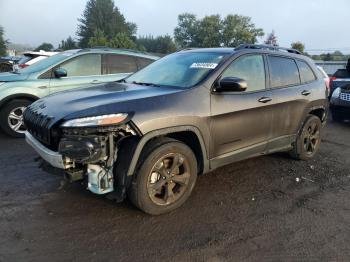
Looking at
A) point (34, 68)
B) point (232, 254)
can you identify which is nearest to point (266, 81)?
point (232, 254)

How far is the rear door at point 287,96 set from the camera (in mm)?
4805

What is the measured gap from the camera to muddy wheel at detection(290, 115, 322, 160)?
17.8ft

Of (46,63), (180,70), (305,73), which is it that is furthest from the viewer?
(46,63)

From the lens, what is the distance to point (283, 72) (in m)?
5.02

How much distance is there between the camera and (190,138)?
13.0ft

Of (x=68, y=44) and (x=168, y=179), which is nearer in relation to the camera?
(x=168, y=179)

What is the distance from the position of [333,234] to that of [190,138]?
5.52 feet

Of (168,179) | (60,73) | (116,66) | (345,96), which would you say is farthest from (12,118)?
(345,96)

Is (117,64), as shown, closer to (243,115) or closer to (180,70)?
(180,70)

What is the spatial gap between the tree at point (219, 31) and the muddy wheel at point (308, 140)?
80.2 m

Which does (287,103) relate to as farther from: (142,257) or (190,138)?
(142,257)

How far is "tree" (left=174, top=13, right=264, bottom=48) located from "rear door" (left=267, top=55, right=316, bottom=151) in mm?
80526

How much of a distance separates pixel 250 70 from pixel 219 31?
85905 millimetres

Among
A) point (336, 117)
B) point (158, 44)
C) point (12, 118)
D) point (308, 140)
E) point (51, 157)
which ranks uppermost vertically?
point (158, 44)
